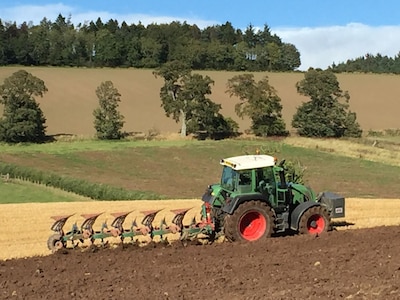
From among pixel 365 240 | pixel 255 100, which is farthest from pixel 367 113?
pixel 365 240

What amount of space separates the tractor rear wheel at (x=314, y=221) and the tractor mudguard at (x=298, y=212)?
9cm

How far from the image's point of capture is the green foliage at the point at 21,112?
2050 inches

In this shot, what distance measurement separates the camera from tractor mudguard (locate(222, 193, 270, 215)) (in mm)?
13891

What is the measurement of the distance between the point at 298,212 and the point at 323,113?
46.8 metres

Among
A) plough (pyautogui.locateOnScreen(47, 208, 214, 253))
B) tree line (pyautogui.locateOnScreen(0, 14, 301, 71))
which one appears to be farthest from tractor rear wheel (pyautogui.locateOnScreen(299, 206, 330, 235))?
tree line (pyautogui.locateOnScreen(0, 14, 301, 71))

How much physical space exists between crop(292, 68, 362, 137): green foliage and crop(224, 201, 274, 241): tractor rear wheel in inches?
1819

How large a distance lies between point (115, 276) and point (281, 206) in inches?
194

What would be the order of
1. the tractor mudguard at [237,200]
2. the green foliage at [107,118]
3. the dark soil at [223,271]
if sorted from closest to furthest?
the dark soil at [223,271] → the tractor mudguard at [237,200] → the green foliage at [107,118]

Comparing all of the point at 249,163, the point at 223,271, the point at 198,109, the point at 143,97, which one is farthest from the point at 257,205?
the point at 143,97

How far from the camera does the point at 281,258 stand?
1250 cm

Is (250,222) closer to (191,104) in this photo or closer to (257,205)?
(257,205)

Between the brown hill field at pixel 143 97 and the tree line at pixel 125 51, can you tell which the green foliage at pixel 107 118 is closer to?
the brown hill field at pixel 143 97

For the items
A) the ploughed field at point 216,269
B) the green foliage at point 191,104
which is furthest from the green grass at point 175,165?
Result: the ploughed field at point 216,269

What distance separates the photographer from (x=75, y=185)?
31.8 meters
